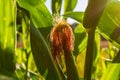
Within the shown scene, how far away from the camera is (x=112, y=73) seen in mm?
547

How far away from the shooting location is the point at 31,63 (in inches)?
34.6

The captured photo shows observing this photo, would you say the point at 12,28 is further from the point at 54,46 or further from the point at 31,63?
the point at 31,63

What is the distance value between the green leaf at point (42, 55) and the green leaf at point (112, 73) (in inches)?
4.2

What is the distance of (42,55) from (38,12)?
9 centimetres

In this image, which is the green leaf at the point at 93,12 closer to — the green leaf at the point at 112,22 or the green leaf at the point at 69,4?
the green leaf at the point at 112,22

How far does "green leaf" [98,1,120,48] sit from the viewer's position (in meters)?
0.50

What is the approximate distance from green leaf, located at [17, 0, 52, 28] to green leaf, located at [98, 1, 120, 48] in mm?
100

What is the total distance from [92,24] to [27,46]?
1.12 ft

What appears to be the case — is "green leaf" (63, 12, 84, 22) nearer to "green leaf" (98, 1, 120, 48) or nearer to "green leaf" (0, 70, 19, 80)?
"green leaf" (98, 1, 120, 48)

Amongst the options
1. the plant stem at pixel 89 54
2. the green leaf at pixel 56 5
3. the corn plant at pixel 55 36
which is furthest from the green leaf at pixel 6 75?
the green leaf at pixel 56 5

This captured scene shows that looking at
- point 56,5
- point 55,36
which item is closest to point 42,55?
point 55,36

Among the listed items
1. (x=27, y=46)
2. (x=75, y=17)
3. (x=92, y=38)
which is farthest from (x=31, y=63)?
(x=92, y=38)

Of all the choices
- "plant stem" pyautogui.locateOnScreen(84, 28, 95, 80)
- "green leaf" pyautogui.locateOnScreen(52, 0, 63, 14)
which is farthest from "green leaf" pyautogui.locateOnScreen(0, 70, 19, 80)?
"green leaf" pyautogui.locateOnScreen(52, 0, 63, 14)

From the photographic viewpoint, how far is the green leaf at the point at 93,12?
40cm
